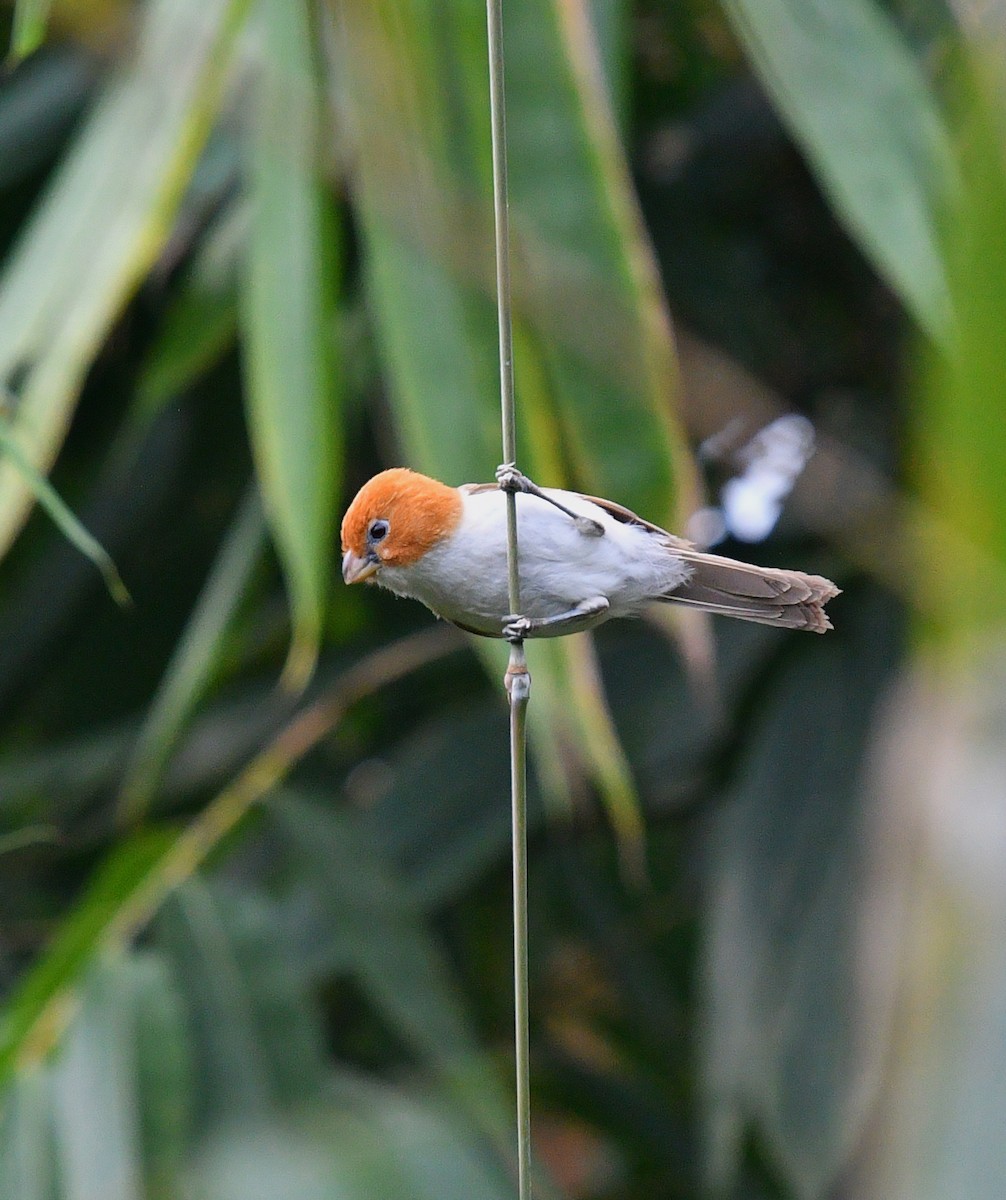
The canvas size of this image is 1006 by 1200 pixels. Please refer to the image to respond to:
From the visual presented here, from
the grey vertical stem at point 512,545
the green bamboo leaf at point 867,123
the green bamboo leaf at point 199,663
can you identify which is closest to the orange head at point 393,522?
the grey vertical stem at point 512,545

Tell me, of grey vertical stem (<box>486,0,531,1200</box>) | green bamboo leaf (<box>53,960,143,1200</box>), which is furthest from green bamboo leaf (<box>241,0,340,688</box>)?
grey vertical stem (<box>486,0,531,1200</box>)

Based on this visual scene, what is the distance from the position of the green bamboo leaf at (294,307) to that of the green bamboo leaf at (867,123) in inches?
28.6

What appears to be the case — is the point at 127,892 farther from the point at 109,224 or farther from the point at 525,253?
the point at 525,253

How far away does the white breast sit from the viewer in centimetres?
176

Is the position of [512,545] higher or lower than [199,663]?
lower

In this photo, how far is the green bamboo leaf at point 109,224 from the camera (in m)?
2.32

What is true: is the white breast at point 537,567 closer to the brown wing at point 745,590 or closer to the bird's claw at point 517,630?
the brown wing at point 745,590

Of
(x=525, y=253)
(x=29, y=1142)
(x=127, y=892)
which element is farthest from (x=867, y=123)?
(x=29, y=1142)

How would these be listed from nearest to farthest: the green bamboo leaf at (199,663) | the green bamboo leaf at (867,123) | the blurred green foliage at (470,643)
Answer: the blurred green foliage at (470,643)
the green bamboo leaf at (867,123)
the green bamboo leaf at (199,663)

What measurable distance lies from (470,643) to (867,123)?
5.51 ft

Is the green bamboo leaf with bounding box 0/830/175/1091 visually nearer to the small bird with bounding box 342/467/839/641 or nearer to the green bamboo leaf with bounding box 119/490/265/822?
the green bamboo leaf with bounding box 119/490/265/822

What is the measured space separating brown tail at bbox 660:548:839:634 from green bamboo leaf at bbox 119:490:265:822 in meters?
1.38

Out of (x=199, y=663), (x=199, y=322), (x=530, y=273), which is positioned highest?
(x=199, y=322)

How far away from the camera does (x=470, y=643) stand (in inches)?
143
